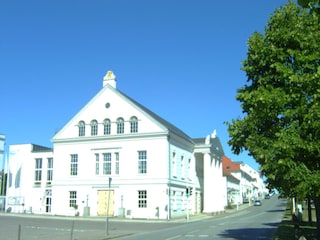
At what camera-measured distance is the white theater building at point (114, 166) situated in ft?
154

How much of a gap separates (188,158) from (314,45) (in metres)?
42.2

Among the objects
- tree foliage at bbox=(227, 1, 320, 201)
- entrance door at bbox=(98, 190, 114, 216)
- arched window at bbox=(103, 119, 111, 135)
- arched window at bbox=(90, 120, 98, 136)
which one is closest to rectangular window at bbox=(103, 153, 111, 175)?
entrance door at bbox=(98, 190, 114, 216)

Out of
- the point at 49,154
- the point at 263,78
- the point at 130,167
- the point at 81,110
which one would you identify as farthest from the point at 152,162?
the point at 263,78

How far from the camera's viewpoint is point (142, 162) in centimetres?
4812

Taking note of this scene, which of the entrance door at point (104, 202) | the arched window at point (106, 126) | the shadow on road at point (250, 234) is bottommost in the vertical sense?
the shadow on road at point (250, 234)

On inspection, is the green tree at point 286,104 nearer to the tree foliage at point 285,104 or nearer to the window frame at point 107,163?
the tree foliage at point 285,104

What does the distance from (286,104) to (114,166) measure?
119 feet

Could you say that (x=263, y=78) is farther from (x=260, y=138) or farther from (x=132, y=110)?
(x=132, y=110)

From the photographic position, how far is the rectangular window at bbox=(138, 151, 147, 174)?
47844 mm

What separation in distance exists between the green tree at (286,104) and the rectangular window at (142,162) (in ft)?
102

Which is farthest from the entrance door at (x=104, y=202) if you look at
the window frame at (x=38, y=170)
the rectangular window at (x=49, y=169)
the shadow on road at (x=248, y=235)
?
the shadow on road at (x=248, y=235)

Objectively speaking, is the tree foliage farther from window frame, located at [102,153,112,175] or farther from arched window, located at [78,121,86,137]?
arched window, located at [78,121,86,137]

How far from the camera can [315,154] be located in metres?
13.6

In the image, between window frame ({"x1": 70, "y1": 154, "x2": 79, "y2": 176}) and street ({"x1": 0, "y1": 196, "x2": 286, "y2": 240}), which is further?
window frame ({"x1": 70, "y1": 154, "x2": 79, "y2": 176})
